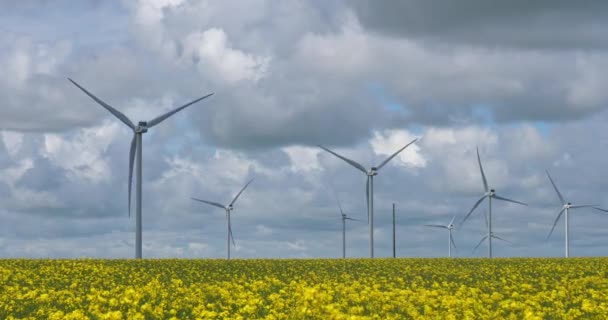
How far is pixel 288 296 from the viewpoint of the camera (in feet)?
92.8

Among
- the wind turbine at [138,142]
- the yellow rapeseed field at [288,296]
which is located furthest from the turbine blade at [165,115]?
the yellow rapeseed field at [288,296]

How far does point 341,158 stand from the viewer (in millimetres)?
81375

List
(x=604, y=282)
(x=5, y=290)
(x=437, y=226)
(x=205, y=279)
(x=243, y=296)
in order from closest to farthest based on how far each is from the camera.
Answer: (x=243, y=296)
(x=5, y=290)
(x=604, y=282)
(x=205, y=279)
(x=437, y=226)

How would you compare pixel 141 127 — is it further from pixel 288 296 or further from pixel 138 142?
pixel 288 296

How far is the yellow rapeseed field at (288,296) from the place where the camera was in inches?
900

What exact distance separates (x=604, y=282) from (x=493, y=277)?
6.11 meters

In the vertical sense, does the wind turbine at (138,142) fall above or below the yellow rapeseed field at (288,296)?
above

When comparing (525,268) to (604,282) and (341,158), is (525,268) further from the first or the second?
(341,158)

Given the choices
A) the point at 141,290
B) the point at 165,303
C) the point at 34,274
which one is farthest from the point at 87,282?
the point at 165,303

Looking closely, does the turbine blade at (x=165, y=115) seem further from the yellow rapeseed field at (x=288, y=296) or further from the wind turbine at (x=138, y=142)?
the yellow rapeseed field at (x=288, y=296)

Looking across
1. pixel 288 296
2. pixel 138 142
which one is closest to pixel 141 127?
pixel 138 142

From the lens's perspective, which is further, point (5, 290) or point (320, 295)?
point (5, 290)

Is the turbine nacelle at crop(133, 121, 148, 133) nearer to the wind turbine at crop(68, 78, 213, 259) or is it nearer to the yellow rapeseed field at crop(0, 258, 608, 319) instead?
the wind turbine at crop(68, 78, 213, 259)

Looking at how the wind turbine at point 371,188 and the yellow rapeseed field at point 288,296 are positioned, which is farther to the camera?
the wind turbine at point 371,188
